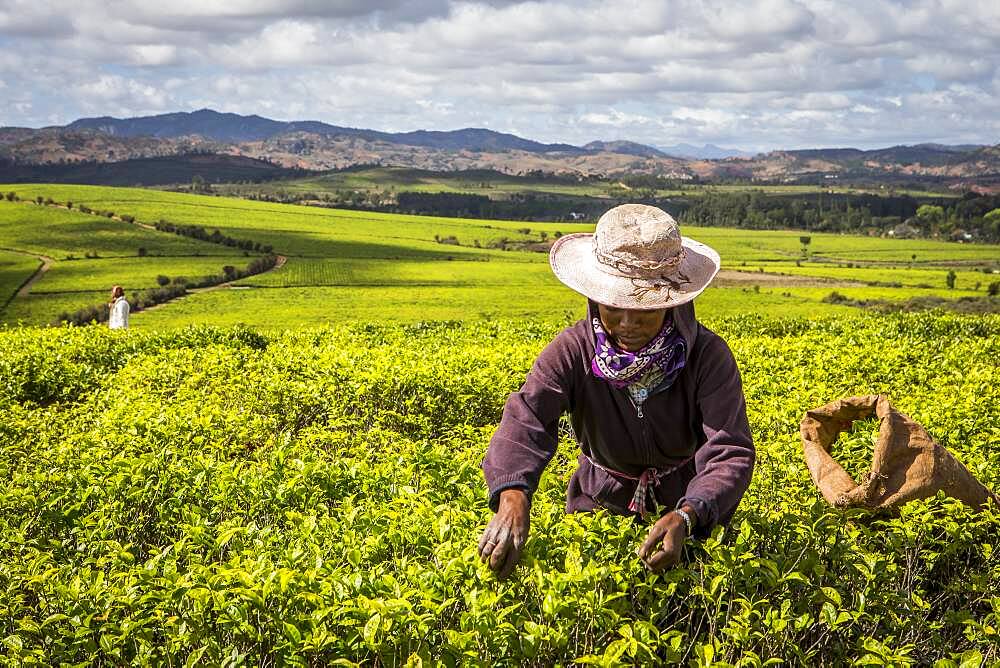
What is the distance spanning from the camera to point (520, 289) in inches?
1764

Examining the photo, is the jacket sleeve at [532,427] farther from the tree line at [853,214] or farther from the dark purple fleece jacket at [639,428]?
the tree line at [853,214]

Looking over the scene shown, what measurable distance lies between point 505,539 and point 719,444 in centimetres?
93

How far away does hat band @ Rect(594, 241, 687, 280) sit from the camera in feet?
10.0

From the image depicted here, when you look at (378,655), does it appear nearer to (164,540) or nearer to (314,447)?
(164,540)

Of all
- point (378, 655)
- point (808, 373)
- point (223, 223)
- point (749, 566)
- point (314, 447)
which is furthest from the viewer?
point (223, 223)

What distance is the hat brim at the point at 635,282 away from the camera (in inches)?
119

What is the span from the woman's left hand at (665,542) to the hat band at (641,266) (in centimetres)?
89

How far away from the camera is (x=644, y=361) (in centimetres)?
320

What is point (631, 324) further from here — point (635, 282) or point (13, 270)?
point (13, 270)

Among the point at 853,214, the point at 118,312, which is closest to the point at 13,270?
the point at 118,312

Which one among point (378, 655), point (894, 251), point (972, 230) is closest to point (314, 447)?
point (378, 655)

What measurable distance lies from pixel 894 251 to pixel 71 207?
273 ft

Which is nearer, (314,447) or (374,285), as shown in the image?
(314,447)

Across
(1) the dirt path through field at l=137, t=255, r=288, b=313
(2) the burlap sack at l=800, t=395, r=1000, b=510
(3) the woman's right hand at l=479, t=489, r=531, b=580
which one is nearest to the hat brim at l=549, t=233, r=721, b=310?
(3) the woman's right hand at l=479, t=489, r=531, b=580
